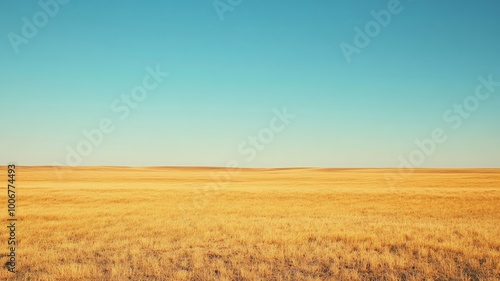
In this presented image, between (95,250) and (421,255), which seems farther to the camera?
(95,250)

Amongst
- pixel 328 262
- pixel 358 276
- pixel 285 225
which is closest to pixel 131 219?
pixel 285 225

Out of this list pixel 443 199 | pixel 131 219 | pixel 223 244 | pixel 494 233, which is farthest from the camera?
pixel 443 199

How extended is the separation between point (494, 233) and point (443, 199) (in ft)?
55.2

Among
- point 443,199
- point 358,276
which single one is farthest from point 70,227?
point 443,199

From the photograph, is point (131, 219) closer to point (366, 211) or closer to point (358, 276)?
point (358, 276)

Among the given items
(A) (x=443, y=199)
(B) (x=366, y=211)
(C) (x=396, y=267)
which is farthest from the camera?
(A) (x=443, y=199)

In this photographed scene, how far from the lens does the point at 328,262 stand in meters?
9.05

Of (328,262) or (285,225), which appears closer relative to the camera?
(328,262)

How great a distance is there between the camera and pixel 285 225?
1480 cm

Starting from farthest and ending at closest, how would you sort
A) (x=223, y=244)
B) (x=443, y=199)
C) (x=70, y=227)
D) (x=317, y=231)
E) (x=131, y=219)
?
(x=443, y=199), (x=131, y=219), (x=70, y=227), (x=317, y=231), (x=223, y=244)

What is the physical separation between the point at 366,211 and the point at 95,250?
16.5m

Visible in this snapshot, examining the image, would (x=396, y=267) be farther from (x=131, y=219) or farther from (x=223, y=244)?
(x=131, y=219)

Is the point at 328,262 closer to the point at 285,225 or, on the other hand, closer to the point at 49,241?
the point at 285,225

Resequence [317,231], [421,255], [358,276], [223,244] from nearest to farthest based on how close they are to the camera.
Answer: [358,276]
[421,255]
[223,244]
[317,231]
